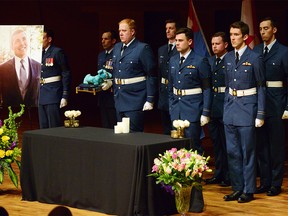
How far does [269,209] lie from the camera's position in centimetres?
624

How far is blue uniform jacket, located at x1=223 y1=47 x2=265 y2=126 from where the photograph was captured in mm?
6441

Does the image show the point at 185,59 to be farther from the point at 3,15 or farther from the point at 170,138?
the point at 3,15

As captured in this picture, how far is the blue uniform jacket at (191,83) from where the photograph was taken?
22.5ft

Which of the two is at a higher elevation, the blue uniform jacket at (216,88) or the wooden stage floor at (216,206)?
the blue uniform jacket at (216,88)

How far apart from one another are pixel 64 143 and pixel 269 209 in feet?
5.64

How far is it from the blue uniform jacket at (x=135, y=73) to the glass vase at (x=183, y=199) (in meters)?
1.71

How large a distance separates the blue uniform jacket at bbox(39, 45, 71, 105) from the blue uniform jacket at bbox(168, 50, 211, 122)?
1.67m

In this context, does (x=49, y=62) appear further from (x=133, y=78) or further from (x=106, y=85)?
(x=133, y=78)

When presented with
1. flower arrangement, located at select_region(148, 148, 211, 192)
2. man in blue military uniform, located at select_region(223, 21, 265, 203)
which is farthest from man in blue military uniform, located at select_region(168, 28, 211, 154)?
flower arrangement, located at select_region(148, 148, 211, 192)

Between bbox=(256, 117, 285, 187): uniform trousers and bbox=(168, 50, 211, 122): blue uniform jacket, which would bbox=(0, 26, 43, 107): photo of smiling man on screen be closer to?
bbox=(168, 50, 211, 122): blue uniform jacket

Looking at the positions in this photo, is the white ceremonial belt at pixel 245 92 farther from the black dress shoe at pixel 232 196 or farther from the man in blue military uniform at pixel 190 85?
the black dress shoe at pixel 232 196

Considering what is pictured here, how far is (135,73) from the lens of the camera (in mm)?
7375

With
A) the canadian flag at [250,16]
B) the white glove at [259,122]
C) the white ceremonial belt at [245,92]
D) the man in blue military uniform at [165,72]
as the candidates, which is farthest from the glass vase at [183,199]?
the canadian flag at [250,16]

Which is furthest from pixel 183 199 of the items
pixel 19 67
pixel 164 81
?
pixel 164 81
